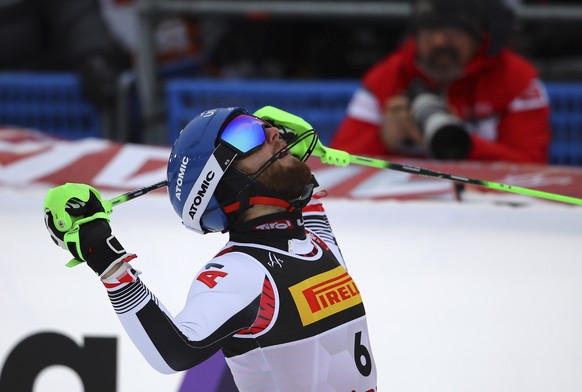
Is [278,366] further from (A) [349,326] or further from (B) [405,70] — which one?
(B) [405,70]

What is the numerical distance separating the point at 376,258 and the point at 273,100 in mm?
2117

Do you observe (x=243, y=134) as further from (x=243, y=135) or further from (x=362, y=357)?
(x=362, y=357)

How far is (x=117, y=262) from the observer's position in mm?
2508

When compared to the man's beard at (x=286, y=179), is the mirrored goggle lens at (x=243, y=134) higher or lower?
higher

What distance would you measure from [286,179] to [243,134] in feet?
0.52

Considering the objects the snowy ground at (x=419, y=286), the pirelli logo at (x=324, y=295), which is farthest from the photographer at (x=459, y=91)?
the pirelli logo at (x=324, y=295)

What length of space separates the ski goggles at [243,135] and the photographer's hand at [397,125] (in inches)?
77.3

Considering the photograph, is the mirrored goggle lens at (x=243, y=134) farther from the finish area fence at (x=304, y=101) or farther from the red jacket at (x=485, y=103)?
the finish area fence at (x=304, y=101)

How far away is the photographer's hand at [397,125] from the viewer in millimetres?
4707

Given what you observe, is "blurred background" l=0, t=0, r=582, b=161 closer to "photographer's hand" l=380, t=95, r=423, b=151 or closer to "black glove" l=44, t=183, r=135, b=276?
"photographer's hand" l=380, t=95, r=423, b=151

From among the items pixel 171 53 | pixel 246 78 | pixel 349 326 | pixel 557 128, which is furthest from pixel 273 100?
pixel 349 326

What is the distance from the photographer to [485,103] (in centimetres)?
488

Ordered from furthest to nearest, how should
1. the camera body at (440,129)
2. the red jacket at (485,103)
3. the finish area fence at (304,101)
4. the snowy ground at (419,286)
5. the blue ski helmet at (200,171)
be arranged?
the finish area fence at (304,101) < the red jacket at (485,103) < the camera body at (440,129) < the snowy ground at (419,286) < the blue ski helmet at (200,171)

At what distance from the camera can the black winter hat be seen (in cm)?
473
